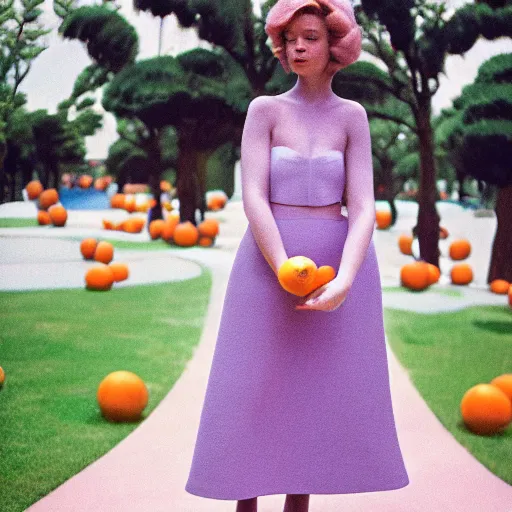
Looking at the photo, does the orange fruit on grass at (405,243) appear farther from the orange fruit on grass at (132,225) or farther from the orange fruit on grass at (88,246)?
the orange fruit on grass at (88,246)

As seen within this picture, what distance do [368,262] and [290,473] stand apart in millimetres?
676

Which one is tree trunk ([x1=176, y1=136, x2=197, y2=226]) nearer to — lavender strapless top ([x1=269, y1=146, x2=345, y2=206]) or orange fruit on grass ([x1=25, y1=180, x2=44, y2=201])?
orange fruit on grass ([x1=25, y1=180, x2=44, y2=201])

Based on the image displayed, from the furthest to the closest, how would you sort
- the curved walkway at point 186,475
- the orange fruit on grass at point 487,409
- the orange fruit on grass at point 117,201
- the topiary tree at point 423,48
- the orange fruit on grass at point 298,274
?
the topiary tree at point 423,48 → the orange fruit on grass at point 117,201 → the orange fruit on grass at point 487,409 → the curved walkway at point 186,475 → the orange fruit on grass at point 298,274

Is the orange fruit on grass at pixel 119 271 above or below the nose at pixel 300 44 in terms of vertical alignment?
below

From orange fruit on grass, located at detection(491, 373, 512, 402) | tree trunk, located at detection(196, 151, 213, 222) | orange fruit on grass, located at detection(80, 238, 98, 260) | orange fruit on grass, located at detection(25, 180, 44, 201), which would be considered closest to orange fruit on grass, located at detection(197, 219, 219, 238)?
tree trunk, located at detection(196, 151, 213, 222)

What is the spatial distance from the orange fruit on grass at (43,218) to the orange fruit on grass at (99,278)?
0.79 m

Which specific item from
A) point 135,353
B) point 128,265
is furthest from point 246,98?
point 135,353

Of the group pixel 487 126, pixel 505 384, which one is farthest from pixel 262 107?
pixel 487 126

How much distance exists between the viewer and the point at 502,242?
24.5ft

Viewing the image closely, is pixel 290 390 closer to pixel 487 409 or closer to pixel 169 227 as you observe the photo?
pixel 487 409

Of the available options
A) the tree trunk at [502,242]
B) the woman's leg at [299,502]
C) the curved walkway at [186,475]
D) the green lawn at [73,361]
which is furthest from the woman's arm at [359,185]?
the tree trunk at [502,242]

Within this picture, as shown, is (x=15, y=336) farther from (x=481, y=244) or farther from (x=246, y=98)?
(x=481, y=244)

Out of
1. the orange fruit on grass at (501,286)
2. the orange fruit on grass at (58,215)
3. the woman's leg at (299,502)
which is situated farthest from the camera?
the orange fruit on grass at (501,286)

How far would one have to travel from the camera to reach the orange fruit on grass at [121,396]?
13.6ft
